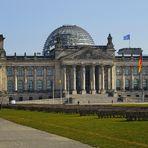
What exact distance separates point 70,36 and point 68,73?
1898cm

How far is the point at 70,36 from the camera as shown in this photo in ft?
607

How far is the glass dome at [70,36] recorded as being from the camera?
18375 centimetres

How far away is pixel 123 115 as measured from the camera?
2256 inches

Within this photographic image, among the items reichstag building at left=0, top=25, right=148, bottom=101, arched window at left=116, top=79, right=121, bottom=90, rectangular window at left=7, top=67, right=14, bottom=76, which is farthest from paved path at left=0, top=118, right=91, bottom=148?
arched window at left=116, top=79, right=121, bottom=90

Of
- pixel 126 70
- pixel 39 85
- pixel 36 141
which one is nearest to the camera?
pixel 36 141

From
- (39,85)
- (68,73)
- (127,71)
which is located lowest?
(39,85)

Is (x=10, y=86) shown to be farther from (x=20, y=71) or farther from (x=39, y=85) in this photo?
(x=39, y=85)

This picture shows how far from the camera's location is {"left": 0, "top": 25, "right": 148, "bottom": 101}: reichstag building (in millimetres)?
167875

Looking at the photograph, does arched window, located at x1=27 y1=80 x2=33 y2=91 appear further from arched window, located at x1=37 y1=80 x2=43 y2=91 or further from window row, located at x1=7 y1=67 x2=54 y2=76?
window row, located at x1=7 y1=67 x2=54 y2=76

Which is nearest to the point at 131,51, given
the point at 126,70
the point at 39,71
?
the point at 126,70

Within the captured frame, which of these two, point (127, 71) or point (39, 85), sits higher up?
point (127, 71)

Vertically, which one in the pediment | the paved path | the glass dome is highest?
the glass dome

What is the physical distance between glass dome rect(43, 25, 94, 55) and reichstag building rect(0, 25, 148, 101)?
28.0ft

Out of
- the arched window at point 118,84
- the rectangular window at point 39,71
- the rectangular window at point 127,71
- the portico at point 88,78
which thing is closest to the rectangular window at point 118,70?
the rectangular window at point 127,71
